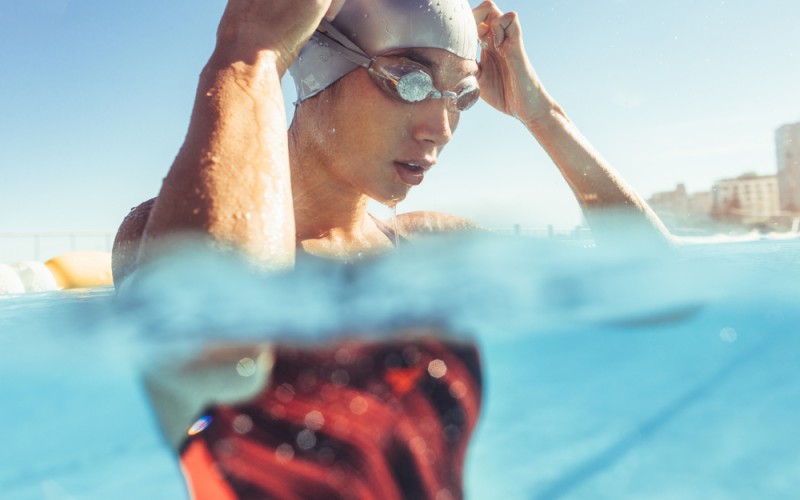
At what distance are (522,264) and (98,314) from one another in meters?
2.40

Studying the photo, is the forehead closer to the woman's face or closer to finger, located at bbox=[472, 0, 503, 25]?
the woman's face

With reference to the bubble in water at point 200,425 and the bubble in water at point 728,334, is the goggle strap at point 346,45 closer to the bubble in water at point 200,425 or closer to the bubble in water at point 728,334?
the bubble in water at point 200,425

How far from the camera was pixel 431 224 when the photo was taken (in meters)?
3.96

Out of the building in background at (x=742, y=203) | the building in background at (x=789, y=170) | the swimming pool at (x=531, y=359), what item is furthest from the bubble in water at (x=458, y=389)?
the building in background at (x=789, y=170)

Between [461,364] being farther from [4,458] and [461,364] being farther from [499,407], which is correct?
[4,458]

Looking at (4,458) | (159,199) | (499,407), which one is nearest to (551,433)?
(499,407)

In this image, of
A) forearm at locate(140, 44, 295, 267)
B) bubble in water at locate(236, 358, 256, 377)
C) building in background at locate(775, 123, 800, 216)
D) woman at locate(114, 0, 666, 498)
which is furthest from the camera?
building in background at locate(775, 123, 800, 216)

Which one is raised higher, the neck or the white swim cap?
the white swim cap

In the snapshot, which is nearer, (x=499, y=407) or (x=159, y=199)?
(x=159, y=199)

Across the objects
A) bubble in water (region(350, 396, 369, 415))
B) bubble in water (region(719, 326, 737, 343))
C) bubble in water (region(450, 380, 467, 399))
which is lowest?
bubble in water (region(719, 326, 737, 343))

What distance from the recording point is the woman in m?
1.30

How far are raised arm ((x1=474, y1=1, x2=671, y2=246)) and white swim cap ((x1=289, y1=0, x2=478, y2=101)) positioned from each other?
2.39 feet

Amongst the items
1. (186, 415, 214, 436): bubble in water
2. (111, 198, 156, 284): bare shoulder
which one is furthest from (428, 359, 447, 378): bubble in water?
(111, 198, 156, 284): bare shoulder

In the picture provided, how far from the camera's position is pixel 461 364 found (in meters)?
2.34
